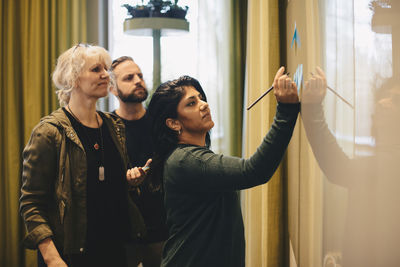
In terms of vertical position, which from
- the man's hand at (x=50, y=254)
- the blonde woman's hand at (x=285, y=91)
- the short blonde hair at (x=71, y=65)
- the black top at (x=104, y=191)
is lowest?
the man's hand at (x=50, y=254)

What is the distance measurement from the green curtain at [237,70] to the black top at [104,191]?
157 cm

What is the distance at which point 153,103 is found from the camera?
1450 mm

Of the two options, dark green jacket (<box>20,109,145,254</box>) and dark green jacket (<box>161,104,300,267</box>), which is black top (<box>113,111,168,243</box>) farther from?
dark green jacket (<box>161,104,300,267</box>)

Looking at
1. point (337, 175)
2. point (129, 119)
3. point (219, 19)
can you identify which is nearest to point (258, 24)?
point (219, 19)

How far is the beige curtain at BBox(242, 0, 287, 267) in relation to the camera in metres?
2.35

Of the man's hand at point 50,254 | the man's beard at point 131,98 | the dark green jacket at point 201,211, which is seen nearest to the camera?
the dark green jacket at point 201,211

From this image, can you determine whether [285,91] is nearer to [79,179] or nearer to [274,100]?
[79,179]

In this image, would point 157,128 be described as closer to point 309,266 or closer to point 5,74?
point 309,266

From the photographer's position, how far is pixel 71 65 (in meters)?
1.82

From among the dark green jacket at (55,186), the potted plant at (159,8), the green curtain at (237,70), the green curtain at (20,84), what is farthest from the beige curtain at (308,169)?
the green curtain at (20,84)

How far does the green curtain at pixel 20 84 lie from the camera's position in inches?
125

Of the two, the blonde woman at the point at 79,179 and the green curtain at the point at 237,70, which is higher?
the green curtain at the point at 237,70

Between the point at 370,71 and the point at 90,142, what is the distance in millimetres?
1283

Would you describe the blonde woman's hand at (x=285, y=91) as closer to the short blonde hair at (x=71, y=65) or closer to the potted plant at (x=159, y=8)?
the short blonde hair at (x=71, y=65)
